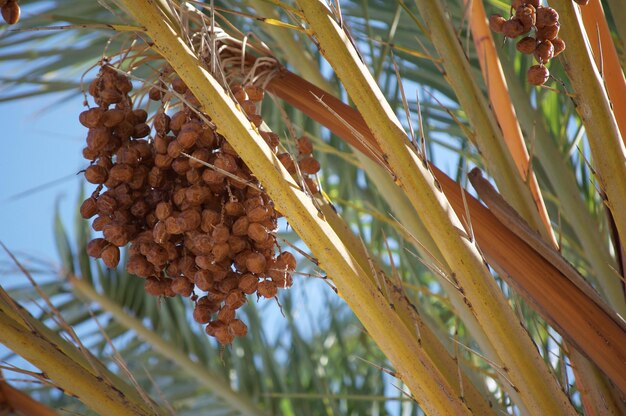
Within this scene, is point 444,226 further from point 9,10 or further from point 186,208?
point 9,10

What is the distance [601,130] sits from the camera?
771 millimetres

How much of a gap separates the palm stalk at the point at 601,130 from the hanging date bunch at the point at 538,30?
23mm

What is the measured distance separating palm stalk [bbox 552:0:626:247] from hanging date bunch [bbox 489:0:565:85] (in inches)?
0.9

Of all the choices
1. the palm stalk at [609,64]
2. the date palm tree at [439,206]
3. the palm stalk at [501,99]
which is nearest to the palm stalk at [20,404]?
the date palm tree at [439,206]

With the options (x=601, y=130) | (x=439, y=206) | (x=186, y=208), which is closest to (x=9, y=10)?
(x=186, y=208)

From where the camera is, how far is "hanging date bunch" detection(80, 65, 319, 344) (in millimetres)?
725

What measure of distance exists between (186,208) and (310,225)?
0.45ft

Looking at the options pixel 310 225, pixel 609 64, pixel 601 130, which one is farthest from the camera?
pixel 609 64

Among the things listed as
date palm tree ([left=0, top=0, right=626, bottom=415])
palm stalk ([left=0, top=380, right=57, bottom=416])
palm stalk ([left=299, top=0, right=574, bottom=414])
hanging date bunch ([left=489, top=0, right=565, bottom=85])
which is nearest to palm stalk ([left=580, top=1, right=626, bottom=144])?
date palm tree ([left=0, top=0, right=626, bottom=415])

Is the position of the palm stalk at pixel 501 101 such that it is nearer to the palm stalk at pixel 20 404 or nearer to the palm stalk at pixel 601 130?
the palm stalk at pixel 601 130

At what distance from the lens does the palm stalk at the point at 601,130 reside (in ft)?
2.52

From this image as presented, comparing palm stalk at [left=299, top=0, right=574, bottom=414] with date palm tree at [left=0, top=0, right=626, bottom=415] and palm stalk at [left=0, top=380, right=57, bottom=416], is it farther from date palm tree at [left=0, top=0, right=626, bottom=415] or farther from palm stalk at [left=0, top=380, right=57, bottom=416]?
palm stalk at [left=0, top=380, right=57, bottom=416]

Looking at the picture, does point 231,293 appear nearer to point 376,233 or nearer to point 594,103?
point 594,103

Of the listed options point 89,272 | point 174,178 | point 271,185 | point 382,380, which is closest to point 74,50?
point 89,272
